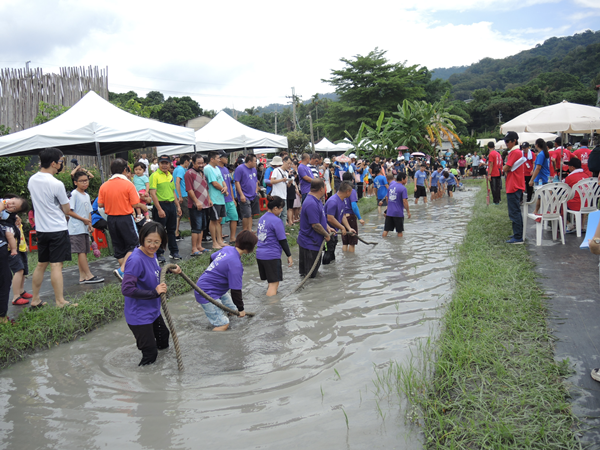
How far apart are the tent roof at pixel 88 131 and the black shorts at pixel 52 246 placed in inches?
114

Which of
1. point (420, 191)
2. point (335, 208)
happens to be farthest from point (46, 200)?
point (420, 191)

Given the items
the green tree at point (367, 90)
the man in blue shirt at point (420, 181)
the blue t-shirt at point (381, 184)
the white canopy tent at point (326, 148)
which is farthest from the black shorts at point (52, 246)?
the green tree at point (367, 90)

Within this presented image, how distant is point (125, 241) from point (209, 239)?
4160 millimetres

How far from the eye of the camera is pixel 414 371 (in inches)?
156

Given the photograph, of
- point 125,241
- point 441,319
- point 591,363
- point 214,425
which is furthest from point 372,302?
point 125,241

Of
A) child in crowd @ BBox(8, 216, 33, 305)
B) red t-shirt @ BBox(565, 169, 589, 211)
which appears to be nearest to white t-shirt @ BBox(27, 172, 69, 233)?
child in crowd @ BBox(8, 216, 33, 305)

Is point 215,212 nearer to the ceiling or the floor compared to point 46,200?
nearer to the floor

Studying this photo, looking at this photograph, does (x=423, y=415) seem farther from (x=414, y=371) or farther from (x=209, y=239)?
(x=209, y=239)

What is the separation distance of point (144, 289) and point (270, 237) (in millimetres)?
2344

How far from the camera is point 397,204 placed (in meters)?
10.2

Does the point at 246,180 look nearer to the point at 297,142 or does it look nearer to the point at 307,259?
the point at 307,259

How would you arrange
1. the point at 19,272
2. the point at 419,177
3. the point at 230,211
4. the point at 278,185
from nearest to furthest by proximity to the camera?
the point at 19,272 → the point at 230,211 → the point at 278,185 → the point at 419,177

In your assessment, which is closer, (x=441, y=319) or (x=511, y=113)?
(x=441, y=319)

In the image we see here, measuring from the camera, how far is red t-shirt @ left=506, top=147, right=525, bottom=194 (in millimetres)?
8203
